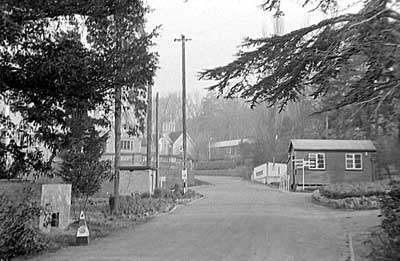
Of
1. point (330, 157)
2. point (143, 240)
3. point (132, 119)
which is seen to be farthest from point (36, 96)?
point (330, 157)

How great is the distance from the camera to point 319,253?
37.3 ft

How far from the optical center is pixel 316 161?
41469 millimetres

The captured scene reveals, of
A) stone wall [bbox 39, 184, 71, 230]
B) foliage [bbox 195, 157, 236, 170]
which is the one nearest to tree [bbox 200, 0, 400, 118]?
stone wall [bbox 39, 184, 71, 230]

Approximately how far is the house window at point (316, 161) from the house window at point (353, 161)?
6.22 feet

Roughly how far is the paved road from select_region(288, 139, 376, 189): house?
2006cm

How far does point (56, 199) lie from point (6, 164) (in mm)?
1518

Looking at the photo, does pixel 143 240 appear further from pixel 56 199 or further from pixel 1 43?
pixel 1 43

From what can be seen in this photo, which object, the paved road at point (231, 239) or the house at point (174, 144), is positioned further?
the house at point (174, 144)

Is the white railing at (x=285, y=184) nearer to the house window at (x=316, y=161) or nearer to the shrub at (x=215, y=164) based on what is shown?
the house window at (x=316, y=161)

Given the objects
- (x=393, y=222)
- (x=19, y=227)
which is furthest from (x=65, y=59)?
(x=393, y=222)

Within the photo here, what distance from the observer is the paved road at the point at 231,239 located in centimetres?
1098

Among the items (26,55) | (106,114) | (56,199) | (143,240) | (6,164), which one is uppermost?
(26,55)

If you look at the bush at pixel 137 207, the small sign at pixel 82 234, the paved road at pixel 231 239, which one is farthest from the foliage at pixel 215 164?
the small sign at pixel 82 234

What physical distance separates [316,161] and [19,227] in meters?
33.4
